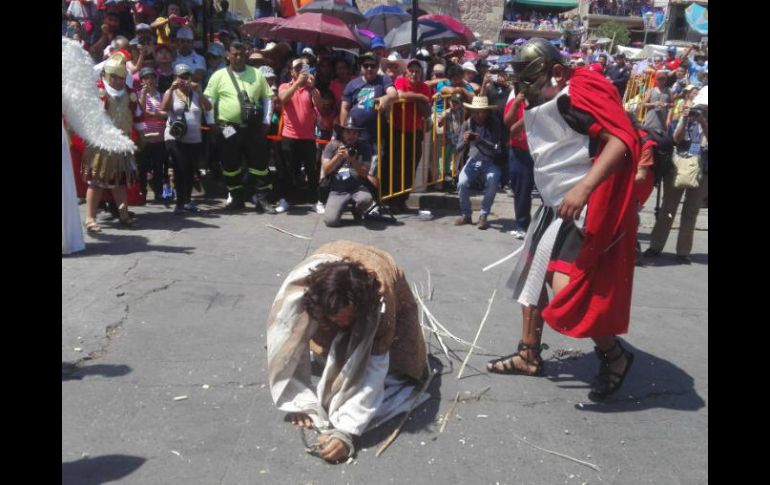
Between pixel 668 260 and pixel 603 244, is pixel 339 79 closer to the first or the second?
pixel 668 260

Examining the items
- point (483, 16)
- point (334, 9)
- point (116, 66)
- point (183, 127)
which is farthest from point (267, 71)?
point (483, 16)

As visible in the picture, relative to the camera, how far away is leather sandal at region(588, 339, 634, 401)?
3773 mm

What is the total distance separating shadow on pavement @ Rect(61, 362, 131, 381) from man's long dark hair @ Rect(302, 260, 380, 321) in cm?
141

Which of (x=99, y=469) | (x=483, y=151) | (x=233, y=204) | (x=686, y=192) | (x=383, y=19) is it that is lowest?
(x=99, y=469)

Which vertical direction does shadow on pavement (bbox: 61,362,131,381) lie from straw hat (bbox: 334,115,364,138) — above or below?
below

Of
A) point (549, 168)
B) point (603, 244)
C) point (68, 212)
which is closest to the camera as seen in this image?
point (603, 244)

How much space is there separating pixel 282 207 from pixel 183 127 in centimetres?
149

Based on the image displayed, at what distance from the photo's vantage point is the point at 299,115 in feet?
27.2

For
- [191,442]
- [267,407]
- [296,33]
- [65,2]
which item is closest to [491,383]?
[267,407]

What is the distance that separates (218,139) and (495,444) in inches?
233

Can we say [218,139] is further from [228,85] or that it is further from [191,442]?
[191,442]

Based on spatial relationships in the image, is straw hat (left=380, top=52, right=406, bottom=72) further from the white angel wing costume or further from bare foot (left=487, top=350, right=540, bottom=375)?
bare foot (left=487, top=350, right=540, bottom=375)

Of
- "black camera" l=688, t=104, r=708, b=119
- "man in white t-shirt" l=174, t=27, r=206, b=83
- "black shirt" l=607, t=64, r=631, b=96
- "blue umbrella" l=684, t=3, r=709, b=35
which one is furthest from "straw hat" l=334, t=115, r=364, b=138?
"blue umbrella" l=684, t=3, r=709, b=35
